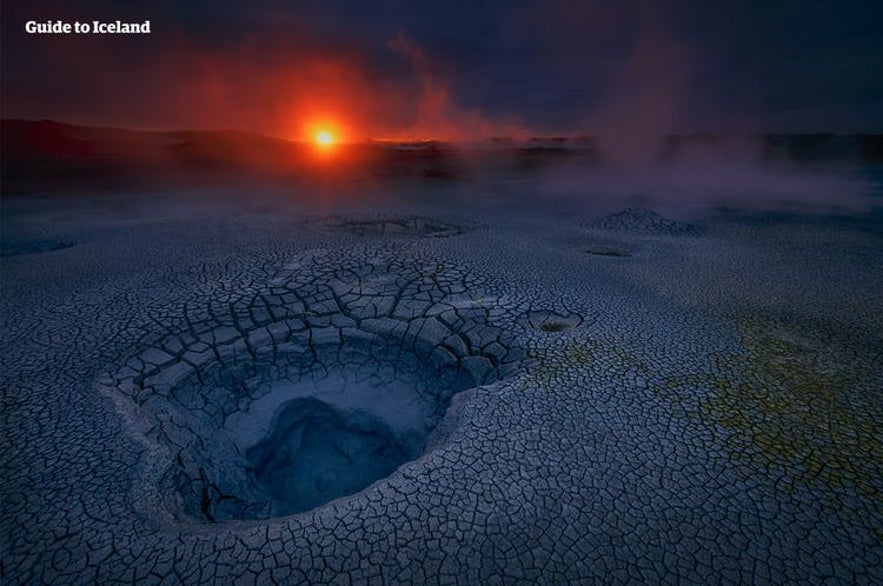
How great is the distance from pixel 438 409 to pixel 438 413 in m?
0.03

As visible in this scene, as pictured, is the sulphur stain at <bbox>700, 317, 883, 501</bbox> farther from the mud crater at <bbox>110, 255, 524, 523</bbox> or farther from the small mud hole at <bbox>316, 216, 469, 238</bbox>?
the small mud hole at <bbox>316, 216, 469, 238</bbox>

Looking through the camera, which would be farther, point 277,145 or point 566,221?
point 277,145

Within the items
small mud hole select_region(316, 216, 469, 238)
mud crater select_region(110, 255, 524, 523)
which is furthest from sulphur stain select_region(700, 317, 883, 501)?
small mud hole select_region(316, 216, 469, 238)

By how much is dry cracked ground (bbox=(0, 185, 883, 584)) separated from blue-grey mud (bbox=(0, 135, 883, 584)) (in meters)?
0.01

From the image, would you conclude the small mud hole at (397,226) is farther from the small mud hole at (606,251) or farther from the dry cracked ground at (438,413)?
the small mud hole at (606,251)

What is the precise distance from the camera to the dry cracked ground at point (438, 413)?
159 centimetres

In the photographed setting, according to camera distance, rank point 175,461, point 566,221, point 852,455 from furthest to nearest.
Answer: point 566,221 → point 175,461 → point 852,455

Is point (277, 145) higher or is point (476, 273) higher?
point (277, 145)

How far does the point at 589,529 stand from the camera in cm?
165

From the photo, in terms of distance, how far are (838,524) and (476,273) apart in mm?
3098

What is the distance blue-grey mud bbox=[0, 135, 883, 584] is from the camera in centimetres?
159

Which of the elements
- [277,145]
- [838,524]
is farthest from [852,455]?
[277,145]

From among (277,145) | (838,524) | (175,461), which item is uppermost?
(277,145)

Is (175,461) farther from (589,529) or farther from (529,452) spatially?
(589,529)
